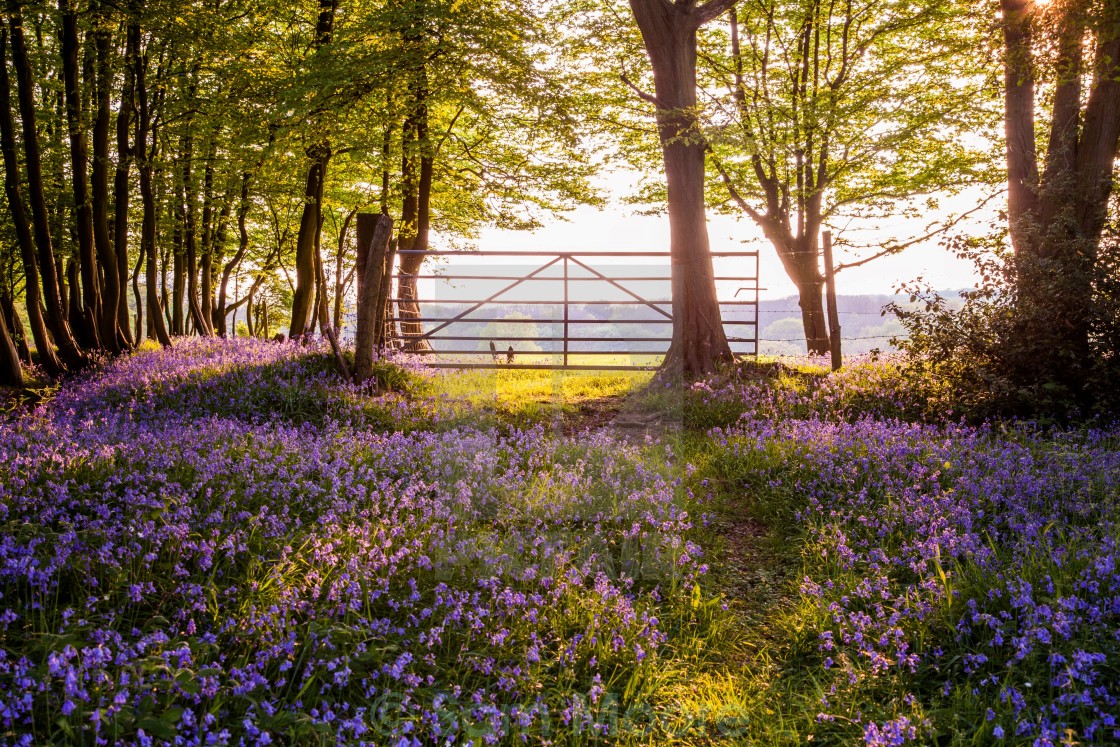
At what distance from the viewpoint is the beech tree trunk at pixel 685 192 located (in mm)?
12133

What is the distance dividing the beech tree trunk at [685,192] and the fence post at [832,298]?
1.84m

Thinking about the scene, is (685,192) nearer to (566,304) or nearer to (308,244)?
(566,304)

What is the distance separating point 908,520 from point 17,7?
14117 mm

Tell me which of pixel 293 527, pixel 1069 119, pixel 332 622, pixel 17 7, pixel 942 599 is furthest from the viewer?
pixel 17 7

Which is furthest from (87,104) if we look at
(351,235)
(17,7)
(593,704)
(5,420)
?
(593,704)

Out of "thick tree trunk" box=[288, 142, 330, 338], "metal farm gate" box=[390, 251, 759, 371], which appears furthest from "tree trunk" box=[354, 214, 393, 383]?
"thick tree trunk" box=[288, 142, 330, 338]

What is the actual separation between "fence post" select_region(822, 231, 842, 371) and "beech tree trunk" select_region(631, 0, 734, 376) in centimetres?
184

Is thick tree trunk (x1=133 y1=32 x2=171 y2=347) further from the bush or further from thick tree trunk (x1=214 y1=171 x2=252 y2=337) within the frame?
the bush

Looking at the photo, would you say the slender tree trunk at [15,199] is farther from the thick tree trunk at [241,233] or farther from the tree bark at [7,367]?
the thick tree trunk at [241,233]

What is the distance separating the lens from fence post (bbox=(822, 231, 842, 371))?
12312 millimetres

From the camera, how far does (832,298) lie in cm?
1245

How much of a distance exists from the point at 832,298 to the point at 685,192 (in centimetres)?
302

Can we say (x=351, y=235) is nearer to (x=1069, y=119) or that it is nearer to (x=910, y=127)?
(x=910, y=127)

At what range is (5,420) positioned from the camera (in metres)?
8.31
